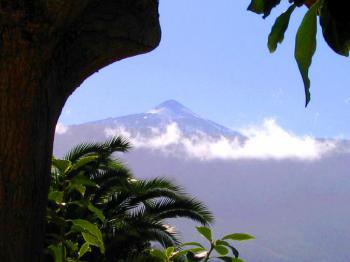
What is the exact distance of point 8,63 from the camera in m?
1.28

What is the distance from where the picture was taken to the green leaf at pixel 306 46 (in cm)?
56

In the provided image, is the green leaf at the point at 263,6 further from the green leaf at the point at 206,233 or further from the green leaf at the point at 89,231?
the green leaf at the point at 89,231

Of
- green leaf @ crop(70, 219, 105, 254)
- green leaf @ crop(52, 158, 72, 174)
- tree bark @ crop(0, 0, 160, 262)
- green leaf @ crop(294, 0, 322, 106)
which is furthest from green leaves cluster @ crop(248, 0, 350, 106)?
green leaf @ crop(52, 158, 72, 174)

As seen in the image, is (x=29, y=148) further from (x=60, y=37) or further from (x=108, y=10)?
(x=108, y=10)

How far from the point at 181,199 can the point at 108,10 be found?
9566 millimetres

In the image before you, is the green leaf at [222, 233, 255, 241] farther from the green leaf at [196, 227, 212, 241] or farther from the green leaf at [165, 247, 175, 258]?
the green leaf at [165, 247, 175, 258]

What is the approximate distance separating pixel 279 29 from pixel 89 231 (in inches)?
42.0

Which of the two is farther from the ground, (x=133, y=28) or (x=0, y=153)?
(x=133, y=28)

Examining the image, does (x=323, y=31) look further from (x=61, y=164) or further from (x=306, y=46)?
(x=61, y=164)

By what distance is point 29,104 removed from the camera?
1272mm

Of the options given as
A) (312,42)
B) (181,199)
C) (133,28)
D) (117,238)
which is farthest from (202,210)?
(312,42)

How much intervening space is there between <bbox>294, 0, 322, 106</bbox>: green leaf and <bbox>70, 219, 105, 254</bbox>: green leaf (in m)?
1.06

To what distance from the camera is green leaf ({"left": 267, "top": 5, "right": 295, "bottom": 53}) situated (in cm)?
65

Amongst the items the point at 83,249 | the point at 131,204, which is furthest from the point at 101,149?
the point at 83,249
